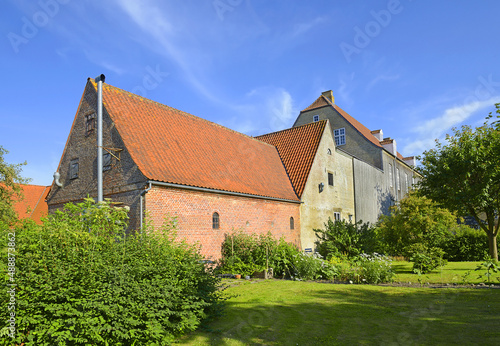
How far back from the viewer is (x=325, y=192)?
24.2m

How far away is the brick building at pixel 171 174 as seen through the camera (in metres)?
13.8

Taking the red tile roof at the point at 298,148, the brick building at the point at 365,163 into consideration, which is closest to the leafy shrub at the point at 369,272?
the red tile roof at the point at 298,148

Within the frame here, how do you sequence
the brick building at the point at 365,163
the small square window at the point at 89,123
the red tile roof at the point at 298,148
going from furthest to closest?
→ the brick building at the point at 365,163 → the red tile roof at the point at 298,148 → the small square window at the point at 89,123

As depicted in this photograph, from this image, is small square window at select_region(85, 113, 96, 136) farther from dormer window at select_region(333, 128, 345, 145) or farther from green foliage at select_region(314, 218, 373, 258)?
dormer window at select_region(333, 128, 345, 145)

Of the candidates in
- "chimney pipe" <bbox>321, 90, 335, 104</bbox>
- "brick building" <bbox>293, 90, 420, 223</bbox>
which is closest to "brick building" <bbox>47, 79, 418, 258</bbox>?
"brick building" <bbox>293, 90, 420, 223</bbox>

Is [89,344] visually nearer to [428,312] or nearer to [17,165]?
[428,312]

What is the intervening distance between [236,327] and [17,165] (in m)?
26.0

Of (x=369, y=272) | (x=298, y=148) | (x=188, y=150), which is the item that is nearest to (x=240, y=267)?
(x=369, y=272)

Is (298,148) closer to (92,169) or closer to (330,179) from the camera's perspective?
(330,179)

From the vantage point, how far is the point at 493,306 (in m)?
8.32

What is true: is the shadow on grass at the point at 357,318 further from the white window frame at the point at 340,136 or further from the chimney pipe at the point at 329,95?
the chimney pipe at the point at 329,95

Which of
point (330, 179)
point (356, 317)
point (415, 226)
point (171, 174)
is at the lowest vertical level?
point (356, 317)

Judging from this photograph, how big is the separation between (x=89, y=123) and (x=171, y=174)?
209 inches

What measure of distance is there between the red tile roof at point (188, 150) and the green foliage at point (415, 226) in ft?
19.3
